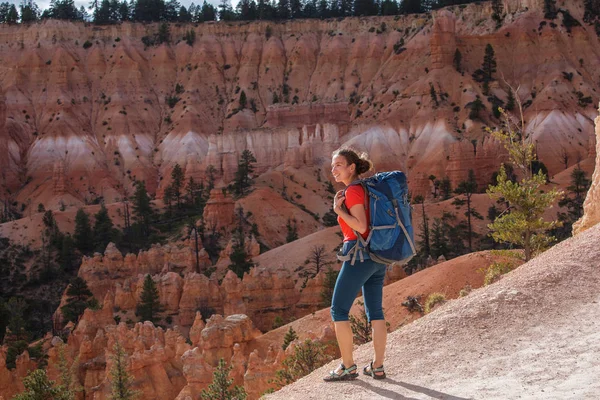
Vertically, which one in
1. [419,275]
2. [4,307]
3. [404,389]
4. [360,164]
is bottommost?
[4,307]

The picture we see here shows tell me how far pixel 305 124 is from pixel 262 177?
15022 mm

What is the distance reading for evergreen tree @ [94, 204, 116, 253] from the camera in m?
59.6

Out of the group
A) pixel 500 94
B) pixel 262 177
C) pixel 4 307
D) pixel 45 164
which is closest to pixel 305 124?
pixel 262 177

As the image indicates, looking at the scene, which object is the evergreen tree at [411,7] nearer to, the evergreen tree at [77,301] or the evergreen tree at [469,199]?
the evergreen tree at [469,199]

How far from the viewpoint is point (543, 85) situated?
260 ft

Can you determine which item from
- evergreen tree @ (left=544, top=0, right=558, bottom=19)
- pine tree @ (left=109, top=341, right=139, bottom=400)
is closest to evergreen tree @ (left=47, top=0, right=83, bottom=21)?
evergreen tree @ (left=544, top=0, right=558, bottom=19)

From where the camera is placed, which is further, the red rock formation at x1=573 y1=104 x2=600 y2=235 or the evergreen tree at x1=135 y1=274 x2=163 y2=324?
the evergreen tree at x1=135 y1=274 x2=163 y2=324

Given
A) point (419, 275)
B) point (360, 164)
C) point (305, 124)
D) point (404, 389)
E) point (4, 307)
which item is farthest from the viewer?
point (305, 124)

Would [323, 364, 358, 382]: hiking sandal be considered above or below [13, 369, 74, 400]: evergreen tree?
above

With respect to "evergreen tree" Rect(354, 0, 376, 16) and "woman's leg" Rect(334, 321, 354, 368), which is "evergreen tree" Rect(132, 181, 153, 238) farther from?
"woman's leg" Rect(334, 321, 354, 368)

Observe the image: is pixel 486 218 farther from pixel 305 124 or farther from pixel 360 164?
pixel 360 164

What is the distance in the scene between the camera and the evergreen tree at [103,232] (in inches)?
2347

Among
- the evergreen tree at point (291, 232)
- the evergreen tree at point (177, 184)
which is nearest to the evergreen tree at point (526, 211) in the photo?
the evergreen tree at point (291, 232)

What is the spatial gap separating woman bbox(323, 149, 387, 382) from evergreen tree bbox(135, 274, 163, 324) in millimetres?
33909
